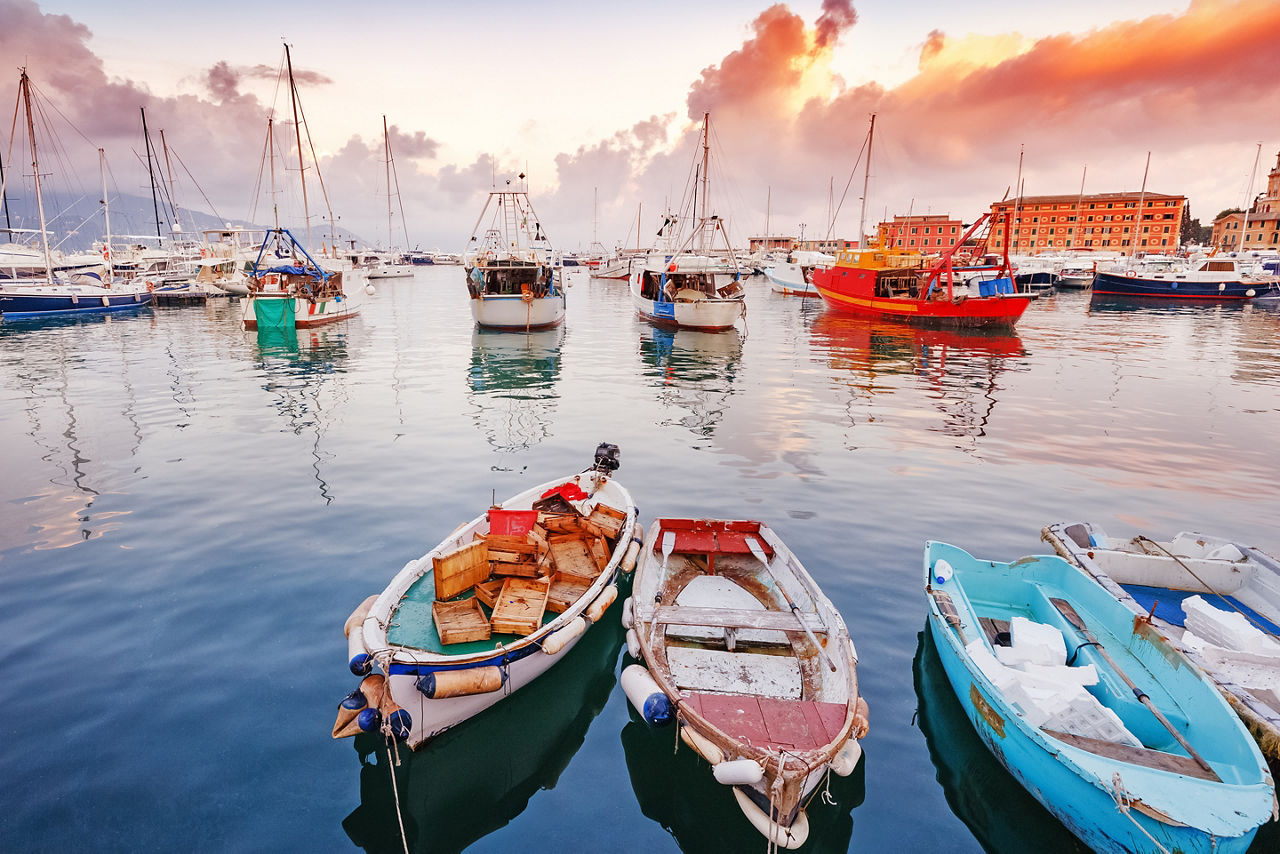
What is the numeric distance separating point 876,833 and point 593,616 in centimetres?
370

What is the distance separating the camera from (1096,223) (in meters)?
127

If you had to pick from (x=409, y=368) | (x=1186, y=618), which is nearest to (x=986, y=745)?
(x=1186, y=618)

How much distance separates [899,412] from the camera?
21.0 meters

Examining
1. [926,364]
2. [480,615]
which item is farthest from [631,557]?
[926,364]

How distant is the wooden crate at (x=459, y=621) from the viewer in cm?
703

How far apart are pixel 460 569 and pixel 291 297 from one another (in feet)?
126

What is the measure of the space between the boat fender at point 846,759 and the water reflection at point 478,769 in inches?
101

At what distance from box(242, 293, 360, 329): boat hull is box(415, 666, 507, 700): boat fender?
39.8 m

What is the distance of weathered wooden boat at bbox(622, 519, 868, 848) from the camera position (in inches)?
208

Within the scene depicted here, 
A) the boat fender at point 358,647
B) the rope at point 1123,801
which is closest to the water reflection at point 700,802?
the rope at point 1123,801

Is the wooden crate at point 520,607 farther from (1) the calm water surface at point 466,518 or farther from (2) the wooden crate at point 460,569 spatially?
(1) the calm water surface at point 466,518

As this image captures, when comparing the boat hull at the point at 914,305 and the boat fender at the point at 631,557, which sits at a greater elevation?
the boat hull at the point at 914,305

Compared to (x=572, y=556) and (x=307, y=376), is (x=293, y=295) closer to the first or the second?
(x=307, y=376)

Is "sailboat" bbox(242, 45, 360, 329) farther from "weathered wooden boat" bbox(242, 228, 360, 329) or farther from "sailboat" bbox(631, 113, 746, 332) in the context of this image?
"sailboat" bbox(631, 113, 746, 332)
